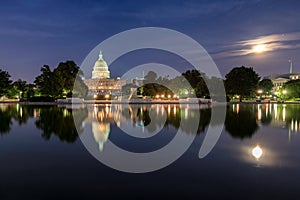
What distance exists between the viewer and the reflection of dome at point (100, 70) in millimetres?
132837

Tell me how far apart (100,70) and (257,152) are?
129 metres

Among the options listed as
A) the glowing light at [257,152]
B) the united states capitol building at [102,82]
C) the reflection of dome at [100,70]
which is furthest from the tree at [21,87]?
the glowing light at [257,152]

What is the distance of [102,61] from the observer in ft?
452

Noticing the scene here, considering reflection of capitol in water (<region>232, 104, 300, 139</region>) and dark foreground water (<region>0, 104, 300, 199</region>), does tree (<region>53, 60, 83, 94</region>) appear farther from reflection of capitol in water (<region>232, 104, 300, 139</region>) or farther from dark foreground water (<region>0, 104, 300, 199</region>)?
dark foreground water (<region>0, 104, 300, 199</region>)

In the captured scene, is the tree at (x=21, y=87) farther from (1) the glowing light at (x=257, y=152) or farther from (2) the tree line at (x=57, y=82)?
(1) the glowing light at (x=257, y=152)

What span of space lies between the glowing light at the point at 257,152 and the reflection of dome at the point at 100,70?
12330 centimetres

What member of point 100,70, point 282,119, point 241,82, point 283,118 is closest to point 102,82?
point 100,70

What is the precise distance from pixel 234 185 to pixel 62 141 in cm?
769

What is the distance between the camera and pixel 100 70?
134375 mm

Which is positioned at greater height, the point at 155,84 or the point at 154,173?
the point at 155,84

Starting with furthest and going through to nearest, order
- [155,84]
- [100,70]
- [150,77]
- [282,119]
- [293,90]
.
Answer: [100,70] < [150,77] < [155,84] < [293,90] < [282,119]

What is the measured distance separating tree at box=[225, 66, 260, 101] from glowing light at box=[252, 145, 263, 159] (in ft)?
195

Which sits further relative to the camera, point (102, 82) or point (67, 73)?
point (102, 82)

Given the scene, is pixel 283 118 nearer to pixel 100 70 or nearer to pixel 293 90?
pixel 293 90
